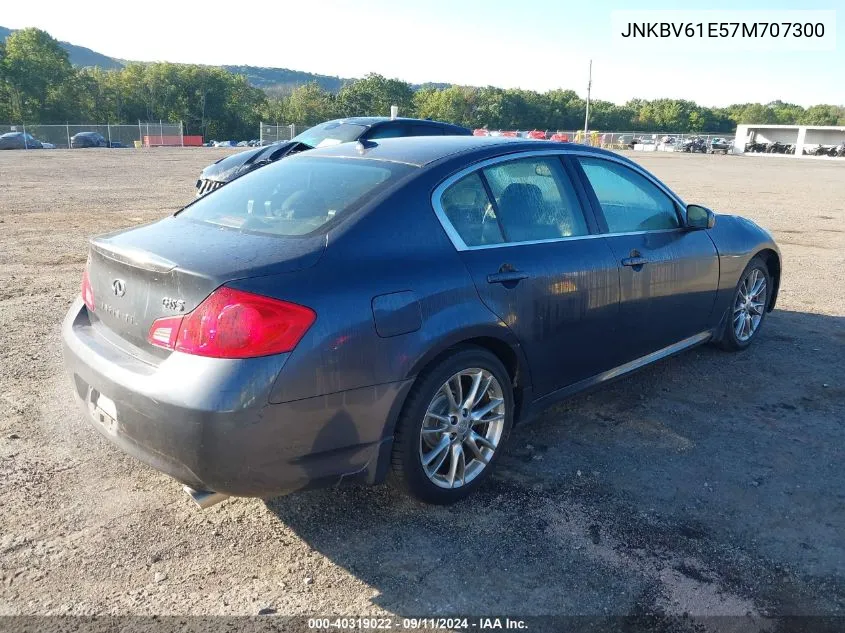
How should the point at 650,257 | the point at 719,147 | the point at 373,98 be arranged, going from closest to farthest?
1. the point at 650,257
2. the point at 719,147
3. the point at 373,98

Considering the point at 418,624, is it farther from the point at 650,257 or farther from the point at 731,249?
the point at 731,249

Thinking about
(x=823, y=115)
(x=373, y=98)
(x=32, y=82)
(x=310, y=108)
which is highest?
(x=823, y=115)

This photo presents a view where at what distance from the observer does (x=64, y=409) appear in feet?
13.6

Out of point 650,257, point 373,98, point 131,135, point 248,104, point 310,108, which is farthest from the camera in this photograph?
point 310,108

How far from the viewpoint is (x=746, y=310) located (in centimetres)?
547

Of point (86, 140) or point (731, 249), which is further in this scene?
point (86, 140)

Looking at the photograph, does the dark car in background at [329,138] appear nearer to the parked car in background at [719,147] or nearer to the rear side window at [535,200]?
the rear side window at [535,200]

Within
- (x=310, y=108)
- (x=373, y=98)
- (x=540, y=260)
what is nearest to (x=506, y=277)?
(x=540, y=260)

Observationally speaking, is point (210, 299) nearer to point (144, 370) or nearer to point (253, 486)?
point (144, 370)

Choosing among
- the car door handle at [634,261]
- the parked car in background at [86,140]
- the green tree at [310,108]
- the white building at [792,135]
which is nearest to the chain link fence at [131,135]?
the parked car in background at [86,140]

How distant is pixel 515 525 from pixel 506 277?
44.9 inches

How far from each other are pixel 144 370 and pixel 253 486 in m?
0.63

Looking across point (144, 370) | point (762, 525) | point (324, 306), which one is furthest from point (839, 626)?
point (144, 370)

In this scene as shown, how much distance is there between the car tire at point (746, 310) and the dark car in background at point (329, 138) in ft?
20.6
